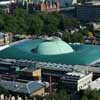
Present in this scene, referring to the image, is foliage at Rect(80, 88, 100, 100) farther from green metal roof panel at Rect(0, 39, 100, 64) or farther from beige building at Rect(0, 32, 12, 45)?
beige building at Rect(0, 32, 12, 45)

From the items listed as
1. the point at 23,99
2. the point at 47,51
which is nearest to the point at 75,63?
the point at 47,51

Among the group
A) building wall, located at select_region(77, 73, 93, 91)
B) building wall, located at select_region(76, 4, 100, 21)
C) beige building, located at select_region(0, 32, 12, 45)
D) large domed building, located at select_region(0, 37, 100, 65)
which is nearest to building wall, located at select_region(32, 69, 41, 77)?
large domed building, located at select_region(0, 37, 100, 65)

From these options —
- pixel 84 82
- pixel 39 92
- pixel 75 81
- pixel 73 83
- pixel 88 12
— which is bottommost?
pixel 39 92

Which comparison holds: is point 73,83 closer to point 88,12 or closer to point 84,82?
point 84,82

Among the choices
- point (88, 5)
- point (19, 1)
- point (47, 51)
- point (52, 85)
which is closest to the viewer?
point (52, 85)

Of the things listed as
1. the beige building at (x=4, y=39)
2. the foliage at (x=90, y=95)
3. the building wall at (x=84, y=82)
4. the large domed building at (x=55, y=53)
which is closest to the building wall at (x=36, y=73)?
the large domed building at (x=55, y=53)

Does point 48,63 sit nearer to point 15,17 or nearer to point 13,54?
point 13,54

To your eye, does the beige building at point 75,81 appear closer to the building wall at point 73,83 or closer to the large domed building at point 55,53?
the building wall at point 73,83

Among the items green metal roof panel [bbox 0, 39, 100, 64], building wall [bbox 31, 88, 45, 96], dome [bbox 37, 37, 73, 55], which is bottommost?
building wall [bbox 31, 88, 45, 96]

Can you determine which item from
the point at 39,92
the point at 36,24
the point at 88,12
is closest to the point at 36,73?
the point at 39,92
